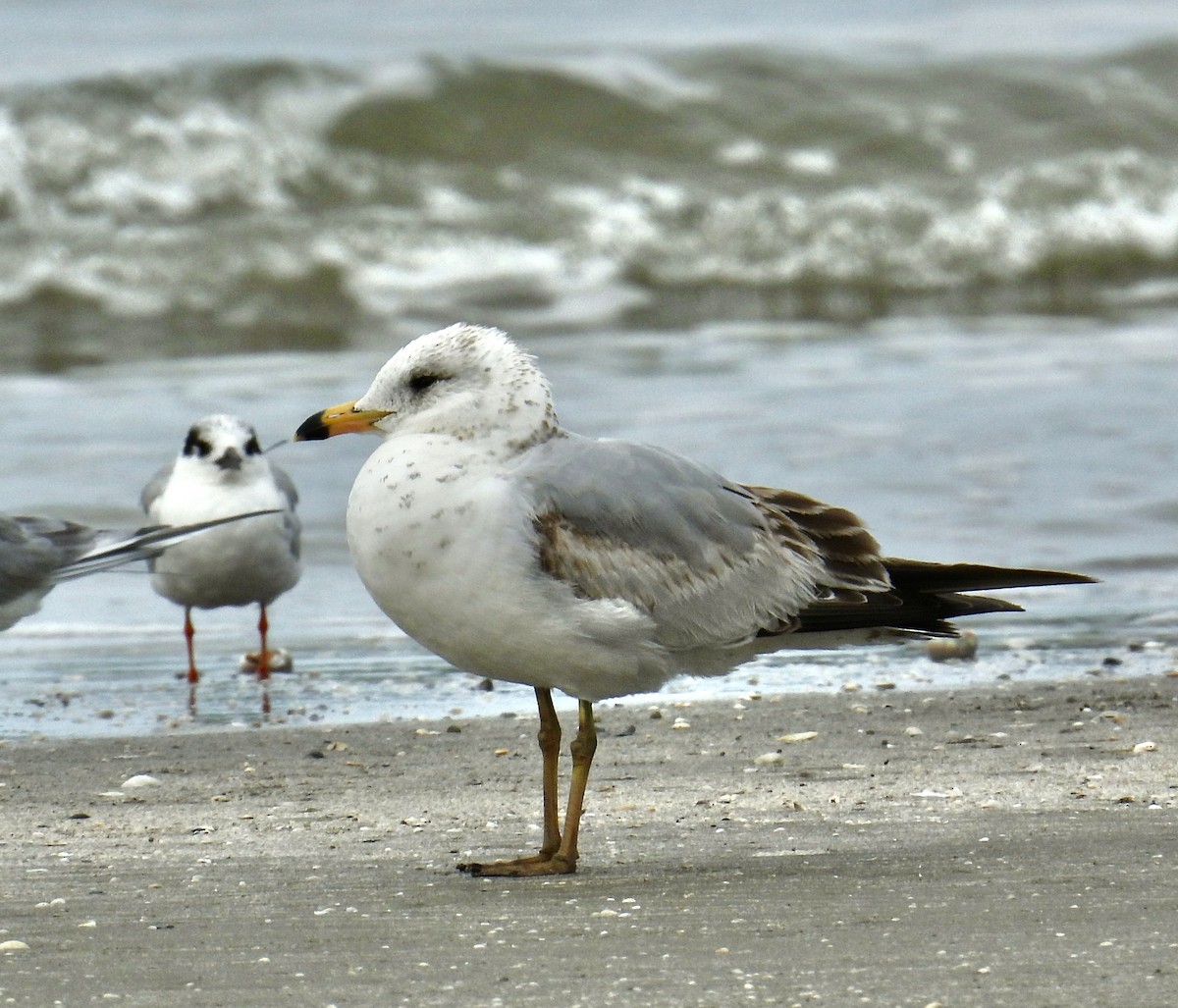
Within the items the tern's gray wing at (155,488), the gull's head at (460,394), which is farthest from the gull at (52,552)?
the gull's head at (460,394)

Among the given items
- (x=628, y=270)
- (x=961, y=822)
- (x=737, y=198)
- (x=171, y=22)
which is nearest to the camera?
(x=961, y=822)

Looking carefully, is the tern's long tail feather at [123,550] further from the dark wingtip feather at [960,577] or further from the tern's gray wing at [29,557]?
the dark wingtip feather at [960,577]

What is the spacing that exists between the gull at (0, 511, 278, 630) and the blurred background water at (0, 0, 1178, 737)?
0.88 feet

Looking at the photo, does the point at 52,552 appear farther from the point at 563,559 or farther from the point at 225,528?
the point at 563,559

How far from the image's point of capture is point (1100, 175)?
17.2 metres

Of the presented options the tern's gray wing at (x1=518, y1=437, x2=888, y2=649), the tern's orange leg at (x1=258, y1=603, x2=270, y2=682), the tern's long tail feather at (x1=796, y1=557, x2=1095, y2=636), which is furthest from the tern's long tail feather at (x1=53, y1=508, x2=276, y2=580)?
the tern's long tail feather at (x1=796, y1=557, x2=1095, y2=636)

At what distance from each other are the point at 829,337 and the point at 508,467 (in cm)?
943

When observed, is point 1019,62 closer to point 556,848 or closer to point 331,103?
point 331,103

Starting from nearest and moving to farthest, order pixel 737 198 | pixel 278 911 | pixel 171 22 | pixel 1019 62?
pixel 278 911
pixel 737 198
pixel 1019 62
pixel 171 22

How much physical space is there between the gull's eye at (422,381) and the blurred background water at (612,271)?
72.3 inches

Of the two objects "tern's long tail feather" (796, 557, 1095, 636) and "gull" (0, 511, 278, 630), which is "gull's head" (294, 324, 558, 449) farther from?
"gull" (0, 511, 278, 630)

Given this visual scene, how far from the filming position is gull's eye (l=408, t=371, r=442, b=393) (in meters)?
3.97

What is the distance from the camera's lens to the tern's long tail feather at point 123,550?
6.09 metres

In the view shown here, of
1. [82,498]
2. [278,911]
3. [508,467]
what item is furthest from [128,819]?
[82,498]
